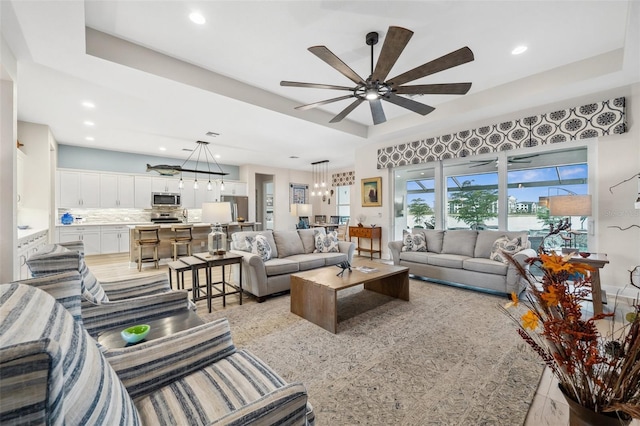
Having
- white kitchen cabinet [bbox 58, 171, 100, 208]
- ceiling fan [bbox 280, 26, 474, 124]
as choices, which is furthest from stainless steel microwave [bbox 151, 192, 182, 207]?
ceiling fan [bbox 280, 26, 474, 124]

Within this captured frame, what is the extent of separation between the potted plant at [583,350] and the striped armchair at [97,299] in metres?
1.93

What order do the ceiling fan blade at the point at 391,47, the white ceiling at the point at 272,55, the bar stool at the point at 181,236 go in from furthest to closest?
the bar stool at the point at 181,236 < the white ceiling at the point at 272,55 < the ceiling fan blade at the point at 391,47

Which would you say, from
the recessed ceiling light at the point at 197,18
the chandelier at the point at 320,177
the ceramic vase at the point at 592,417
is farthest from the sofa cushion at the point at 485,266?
the chandelier at the point at 320,177

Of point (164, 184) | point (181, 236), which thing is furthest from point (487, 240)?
point (164, 184)

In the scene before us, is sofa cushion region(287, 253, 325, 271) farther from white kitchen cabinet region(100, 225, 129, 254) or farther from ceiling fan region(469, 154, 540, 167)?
white kitchen cabinet region(100, 225, 129, 254)

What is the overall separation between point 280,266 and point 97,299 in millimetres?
2211

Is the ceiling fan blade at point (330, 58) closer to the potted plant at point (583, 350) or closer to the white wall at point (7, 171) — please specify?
the potted plant at point (583, 350)

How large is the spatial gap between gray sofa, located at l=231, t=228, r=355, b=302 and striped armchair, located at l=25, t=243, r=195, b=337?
1449 mm

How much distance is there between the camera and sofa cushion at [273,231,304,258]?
4.40 metres

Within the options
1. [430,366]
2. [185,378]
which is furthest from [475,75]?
[185,378]

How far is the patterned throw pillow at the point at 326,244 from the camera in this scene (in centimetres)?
477

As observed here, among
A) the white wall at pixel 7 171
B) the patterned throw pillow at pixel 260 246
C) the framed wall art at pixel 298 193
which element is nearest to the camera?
the white wall at pixel 7 171

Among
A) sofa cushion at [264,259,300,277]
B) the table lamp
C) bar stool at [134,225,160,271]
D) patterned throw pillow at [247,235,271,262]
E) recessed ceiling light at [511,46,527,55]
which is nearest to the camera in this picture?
recessed ceiling light at [511,46,527,55]

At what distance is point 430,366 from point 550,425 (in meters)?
0.73
